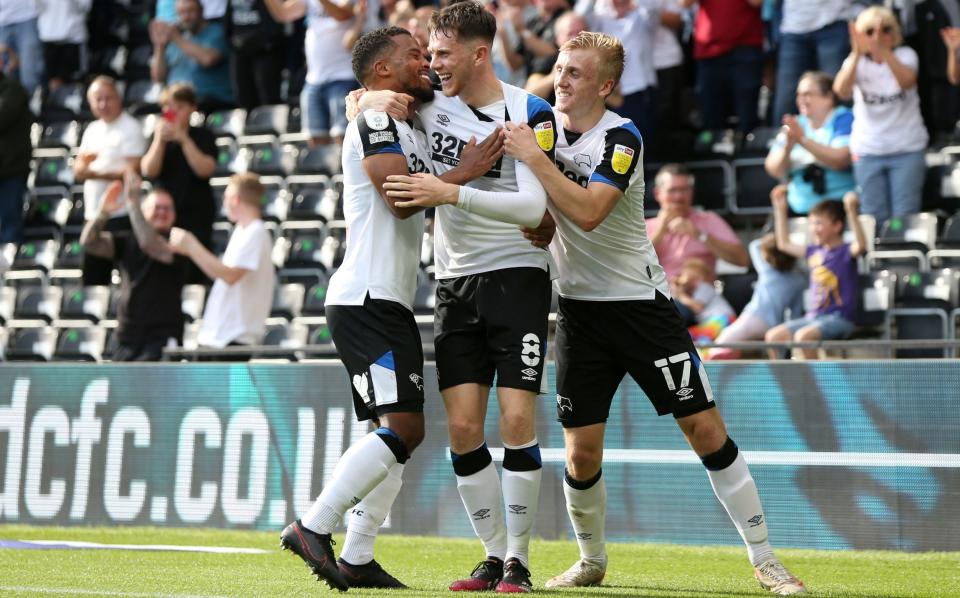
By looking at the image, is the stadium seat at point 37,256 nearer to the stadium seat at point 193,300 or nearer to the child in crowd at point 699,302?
the stadium seat at point 193,300

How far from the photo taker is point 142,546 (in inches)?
322

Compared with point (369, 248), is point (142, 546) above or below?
below

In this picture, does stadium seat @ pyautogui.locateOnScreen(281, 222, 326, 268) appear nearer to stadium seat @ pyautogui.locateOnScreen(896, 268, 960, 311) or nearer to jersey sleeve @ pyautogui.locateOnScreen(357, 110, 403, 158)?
stadium seat @ pyautogui.locateOnScreen(896, 268, 960, 311)

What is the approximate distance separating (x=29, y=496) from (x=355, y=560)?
4.57 meters

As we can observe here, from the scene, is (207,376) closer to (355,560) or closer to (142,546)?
(142,546)

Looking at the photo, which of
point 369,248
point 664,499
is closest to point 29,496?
point 664,499

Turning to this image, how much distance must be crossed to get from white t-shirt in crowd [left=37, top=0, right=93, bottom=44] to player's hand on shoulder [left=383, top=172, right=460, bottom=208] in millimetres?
12405

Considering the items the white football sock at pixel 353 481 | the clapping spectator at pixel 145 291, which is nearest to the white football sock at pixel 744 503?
the white football sock at pixel 353 481

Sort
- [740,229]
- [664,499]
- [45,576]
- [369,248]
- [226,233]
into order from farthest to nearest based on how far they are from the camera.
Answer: [226,233] → [740,229] → [664,499] → [45,576] → [369,248]

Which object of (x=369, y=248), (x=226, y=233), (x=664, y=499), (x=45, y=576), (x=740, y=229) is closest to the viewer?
(x=369, y=248)

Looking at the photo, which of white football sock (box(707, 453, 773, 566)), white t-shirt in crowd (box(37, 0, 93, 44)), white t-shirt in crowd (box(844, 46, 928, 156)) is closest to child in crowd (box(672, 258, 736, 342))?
white t-shirt in crowd (box(844, 46, 928, 156))

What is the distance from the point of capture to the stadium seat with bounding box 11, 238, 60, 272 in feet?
47.4

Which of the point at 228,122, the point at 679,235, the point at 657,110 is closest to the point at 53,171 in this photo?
the point at 228,122

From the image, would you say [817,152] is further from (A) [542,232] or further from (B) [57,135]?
(B) [57,135]
